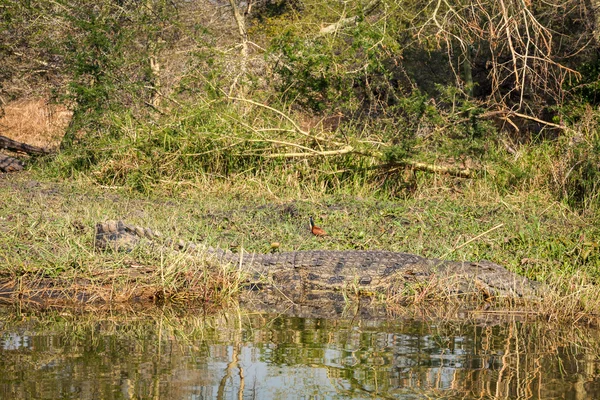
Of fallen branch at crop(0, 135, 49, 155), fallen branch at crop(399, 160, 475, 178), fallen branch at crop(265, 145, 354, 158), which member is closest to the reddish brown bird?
fallen branch at crop(265, 145, 354, 158)

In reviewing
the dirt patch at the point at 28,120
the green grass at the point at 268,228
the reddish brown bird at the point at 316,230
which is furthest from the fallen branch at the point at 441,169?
the dirt patch at the point at 28,120

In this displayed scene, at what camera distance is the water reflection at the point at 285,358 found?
3.57m

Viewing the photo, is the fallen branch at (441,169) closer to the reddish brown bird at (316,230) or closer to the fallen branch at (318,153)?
the fallen branch at (318,153)

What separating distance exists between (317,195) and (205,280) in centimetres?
414

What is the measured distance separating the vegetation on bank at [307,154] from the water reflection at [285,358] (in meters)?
0.97

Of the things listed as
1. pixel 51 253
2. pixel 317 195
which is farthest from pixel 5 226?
pixel 317 195

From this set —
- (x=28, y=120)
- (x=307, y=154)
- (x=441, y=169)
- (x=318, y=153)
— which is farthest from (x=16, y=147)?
(x=441, y=169)

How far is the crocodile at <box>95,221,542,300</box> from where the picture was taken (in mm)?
6004

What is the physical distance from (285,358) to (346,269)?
6.94 ft

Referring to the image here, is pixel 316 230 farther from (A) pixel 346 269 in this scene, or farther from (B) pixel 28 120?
(B) pixel 28 120

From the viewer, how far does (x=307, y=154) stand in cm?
1012

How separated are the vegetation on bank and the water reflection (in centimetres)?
97

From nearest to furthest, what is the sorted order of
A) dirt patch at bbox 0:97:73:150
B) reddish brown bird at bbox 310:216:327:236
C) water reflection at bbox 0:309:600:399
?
water reflection at bbox 0:309:600:399 → reddish brown bird at bbox 310:216:327:236 → dirt patch at bbox 0:97:73:150

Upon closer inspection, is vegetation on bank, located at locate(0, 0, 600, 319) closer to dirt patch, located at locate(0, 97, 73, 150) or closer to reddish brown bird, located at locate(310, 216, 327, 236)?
reddish brown bird, located at locate(310, 216, 327, 236)
